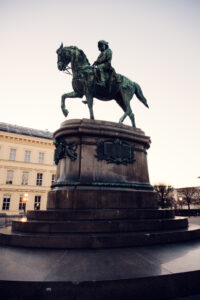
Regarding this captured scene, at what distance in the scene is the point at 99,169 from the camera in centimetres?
639

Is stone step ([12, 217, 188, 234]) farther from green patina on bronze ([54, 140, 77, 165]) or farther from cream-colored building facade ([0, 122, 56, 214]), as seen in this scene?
cream-colored building facade ([0, 122, 56, 214])

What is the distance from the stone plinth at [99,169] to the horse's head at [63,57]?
252 cm

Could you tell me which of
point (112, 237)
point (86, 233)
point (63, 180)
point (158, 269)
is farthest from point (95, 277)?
point (63, 180)

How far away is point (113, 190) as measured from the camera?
5906 millimetres

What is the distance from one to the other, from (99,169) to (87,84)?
11.2 ft

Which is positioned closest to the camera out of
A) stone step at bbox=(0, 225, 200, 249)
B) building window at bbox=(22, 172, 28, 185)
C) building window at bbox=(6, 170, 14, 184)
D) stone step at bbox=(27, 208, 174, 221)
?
stone step at bbox=(0, 225, 200, 249)

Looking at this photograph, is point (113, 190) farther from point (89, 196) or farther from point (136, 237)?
point (136, 237)

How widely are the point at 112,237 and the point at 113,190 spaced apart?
1752 mm

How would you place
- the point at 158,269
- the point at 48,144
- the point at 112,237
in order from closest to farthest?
the point at 158,269 < the point at 112,237 < the point at 48,144

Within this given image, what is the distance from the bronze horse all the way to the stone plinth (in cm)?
114

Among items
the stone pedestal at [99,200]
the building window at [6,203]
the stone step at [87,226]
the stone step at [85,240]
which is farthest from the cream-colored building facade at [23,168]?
the stone step at [85,240]

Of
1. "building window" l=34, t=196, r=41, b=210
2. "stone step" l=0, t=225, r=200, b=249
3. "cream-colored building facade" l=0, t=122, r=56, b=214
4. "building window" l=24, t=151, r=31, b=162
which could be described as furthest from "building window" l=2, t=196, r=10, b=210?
"stone step" l=0, t=225, r=200, b=249

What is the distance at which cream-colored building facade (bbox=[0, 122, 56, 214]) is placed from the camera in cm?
3291

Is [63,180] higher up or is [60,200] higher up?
[63,180]
